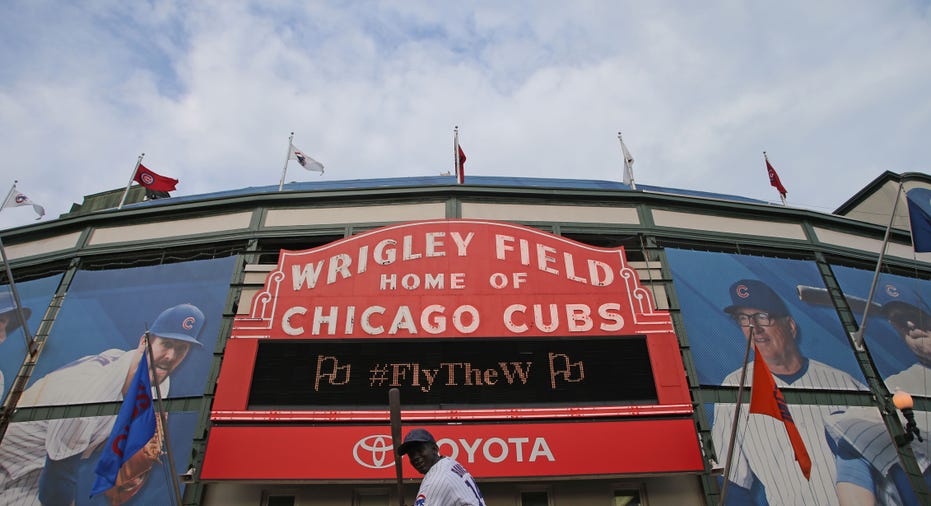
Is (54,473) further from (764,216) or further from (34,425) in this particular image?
(764,216)

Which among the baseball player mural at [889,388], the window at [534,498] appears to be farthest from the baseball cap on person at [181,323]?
the baseball player mural at [889,388]

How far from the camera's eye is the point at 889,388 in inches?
582

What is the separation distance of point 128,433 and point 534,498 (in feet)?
25.9

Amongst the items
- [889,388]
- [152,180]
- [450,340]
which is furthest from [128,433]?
[889,388]

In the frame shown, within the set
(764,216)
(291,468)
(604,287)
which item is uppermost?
(764,216)

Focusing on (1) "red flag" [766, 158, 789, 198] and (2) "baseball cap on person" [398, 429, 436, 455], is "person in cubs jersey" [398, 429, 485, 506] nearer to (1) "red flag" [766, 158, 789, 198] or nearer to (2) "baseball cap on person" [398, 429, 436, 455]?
(2) "baseball cap on person" [398, 429, 436, 455]

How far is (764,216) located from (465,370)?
11.3m

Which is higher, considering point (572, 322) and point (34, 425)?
point (572, 322)

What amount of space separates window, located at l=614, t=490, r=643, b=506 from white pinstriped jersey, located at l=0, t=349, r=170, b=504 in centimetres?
1055

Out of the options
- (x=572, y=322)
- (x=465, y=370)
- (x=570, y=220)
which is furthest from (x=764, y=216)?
(x=465, y=370)

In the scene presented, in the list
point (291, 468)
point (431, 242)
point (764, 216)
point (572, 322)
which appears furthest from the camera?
point (764, 216)

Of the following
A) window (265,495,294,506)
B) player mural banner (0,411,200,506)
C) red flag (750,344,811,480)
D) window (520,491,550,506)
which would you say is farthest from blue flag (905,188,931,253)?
player mural banner (0,411,200,506)

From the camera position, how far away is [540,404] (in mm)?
12141

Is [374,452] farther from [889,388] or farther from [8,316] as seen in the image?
[889,388]
